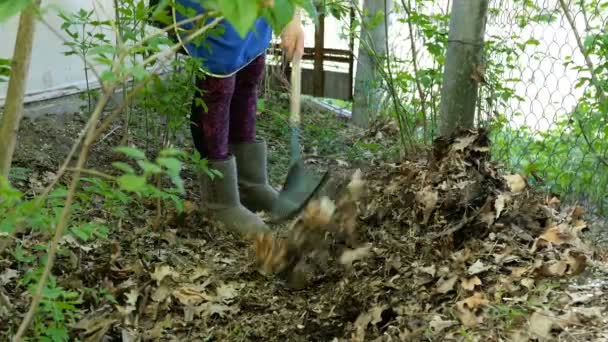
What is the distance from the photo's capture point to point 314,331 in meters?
1.87

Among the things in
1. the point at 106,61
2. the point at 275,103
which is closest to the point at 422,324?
the point at 106,61

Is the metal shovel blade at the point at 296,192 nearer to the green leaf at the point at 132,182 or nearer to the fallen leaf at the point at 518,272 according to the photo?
the fallen leaf at the point at 518,272

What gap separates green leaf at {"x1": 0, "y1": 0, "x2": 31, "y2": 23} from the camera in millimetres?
899

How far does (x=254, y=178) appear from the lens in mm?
2980

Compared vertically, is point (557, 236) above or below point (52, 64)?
below

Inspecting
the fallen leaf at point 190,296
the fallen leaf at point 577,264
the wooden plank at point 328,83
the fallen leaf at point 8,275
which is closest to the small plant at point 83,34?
the fallen leaf at point 8,275

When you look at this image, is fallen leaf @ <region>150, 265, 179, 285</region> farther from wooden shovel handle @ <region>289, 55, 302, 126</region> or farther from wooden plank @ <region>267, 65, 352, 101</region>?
wooden plank @ <region>267, 65, 352, 101</region>

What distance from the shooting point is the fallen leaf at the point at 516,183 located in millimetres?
2252

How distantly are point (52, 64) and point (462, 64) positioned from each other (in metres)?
2.36

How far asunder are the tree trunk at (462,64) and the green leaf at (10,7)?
187 cm

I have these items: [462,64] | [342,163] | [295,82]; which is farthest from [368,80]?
[462,64]

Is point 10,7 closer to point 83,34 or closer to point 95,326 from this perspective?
point 95,326

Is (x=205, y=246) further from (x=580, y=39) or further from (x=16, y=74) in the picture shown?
(x=580, y=39)

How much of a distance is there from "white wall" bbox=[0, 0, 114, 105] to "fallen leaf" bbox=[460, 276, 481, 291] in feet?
8.13
